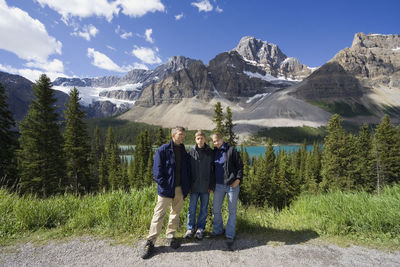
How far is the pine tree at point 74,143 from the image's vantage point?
1756cm

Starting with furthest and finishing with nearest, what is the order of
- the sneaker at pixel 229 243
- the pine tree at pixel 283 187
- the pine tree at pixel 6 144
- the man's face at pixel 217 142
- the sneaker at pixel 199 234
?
the pine tree at pixel 283 187 < the pine tree at pixel 6 144 < the man's face at pixel 217 142 < the sneaker at pixel 199 234 < the sneaker at pixel 229 243

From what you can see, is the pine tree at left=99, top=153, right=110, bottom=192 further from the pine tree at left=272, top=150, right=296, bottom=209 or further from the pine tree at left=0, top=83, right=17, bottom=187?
the pine tree at left=272, top=150, right=296, bottom=209

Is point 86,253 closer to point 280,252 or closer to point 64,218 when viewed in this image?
point 64,218

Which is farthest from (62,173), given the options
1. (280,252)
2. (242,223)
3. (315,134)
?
(315,134)

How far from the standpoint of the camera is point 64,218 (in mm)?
4734

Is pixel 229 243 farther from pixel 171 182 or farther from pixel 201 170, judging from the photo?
pixel 171 182

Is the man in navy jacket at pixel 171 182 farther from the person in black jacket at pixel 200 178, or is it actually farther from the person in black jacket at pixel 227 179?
the person in black jacket at pixel 227 179

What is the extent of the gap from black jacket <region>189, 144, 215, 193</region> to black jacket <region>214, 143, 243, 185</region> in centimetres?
37

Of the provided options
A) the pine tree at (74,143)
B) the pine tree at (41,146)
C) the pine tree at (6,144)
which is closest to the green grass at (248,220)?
the pine tree at (41,146)

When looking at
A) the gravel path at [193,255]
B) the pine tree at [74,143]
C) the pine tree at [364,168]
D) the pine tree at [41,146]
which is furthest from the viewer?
the pine tree at [364,168]

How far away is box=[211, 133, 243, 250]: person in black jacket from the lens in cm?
425

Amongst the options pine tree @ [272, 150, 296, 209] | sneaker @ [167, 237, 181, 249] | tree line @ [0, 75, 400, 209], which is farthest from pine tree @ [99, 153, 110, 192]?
sneaker @ [167, 237, 181, 249]

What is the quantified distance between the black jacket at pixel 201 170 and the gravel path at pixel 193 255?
3.87 ft

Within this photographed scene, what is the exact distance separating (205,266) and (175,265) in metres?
0.52
